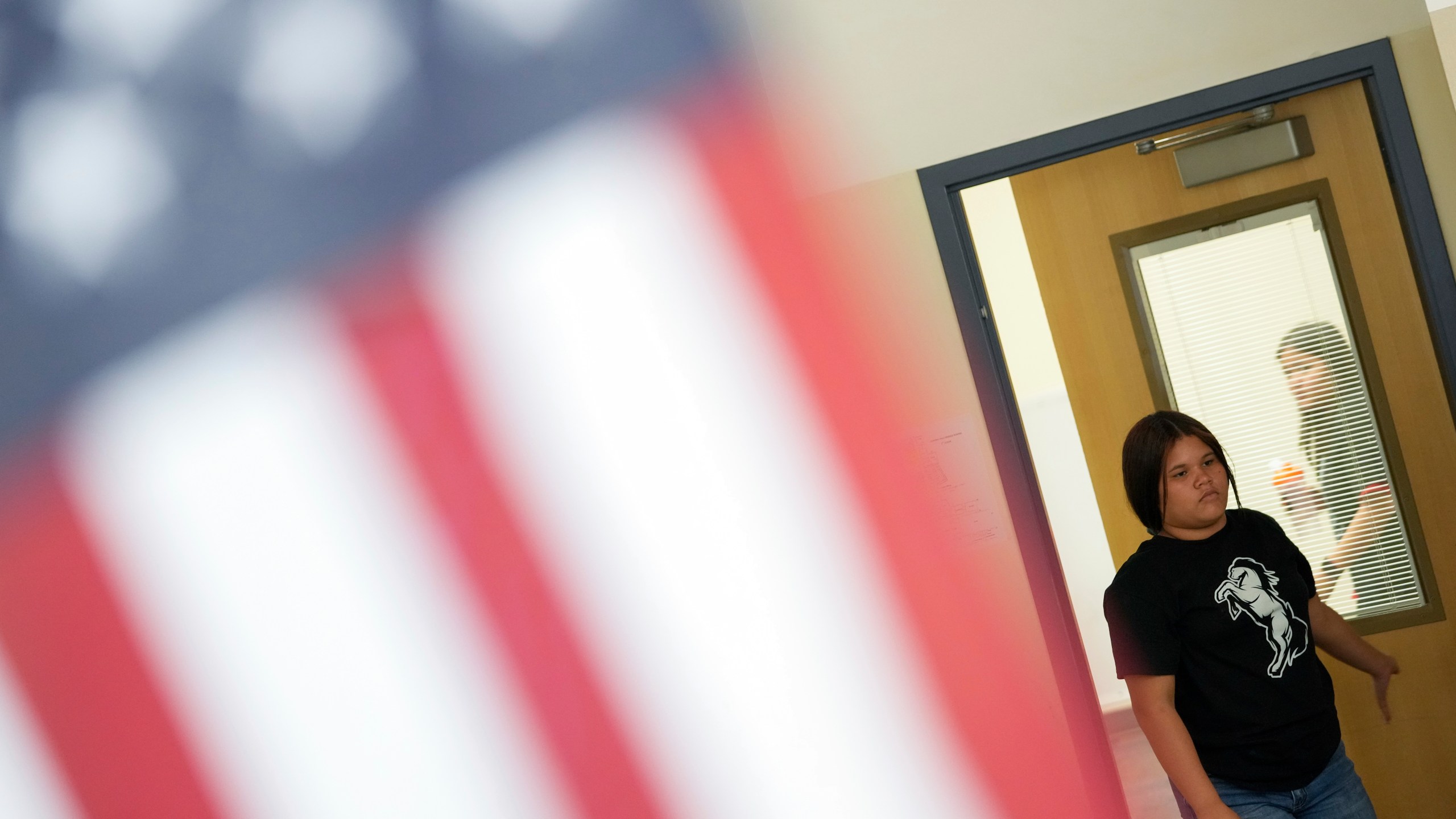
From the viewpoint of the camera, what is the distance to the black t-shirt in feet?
5.08

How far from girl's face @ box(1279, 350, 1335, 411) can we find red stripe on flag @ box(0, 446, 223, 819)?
2.35 meters

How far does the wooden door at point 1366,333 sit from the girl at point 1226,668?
0.82 m

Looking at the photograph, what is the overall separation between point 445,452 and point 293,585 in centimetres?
27

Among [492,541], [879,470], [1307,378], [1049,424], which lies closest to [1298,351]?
[1307,378]

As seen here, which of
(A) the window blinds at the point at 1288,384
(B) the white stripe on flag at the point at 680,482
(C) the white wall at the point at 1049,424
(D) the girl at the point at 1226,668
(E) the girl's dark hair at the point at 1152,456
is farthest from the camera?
(C) the white wall at the point at 1049,424

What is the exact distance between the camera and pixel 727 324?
1.34 metres

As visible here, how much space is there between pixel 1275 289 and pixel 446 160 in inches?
77.6

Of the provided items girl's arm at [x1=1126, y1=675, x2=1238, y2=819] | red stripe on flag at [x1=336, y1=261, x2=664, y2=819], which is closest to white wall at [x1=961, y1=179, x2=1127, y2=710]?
girl's arm at [x1=1126, y1=675, x2=1238, y2=819]

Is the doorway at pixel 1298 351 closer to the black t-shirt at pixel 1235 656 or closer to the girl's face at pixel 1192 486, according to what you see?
the girl's face at pixel 1192 486

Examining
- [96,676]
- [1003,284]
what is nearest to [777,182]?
[96,676]

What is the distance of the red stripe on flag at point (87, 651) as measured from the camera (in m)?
1.40

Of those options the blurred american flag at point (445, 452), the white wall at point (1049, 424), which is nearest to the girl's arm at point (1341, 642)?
the blurred american flag at point (445, 452)

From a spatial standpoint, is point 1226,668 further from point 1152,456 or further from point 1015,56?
point 1015,56

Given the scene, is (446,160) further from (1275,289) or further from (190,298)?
(1275,289)
